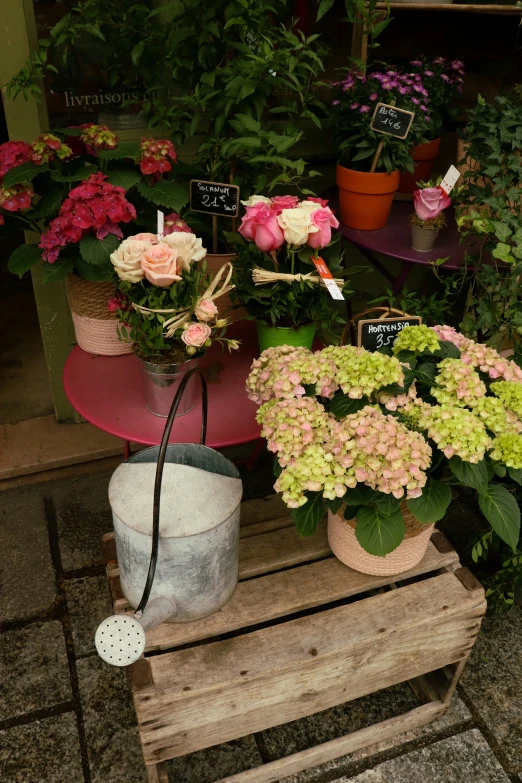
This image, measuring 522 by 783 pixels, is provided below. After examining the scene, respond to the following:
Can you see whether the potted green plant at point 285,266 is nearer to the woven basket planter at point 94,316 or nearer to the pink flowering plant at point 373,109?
the woven basket planter at point 94,316

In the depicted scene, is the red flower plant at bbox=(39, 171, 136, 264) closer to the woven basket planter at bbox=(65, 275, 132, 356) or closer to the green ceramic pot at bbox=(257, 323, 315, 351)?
the woven basket planter at bbox=(65, 275, 132, 356)

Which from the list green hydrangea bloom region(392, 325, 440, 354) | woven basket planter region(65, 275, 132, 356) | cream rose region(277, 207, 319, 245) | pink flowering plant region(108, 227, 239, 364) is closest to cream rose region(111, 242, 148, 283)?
pink flowering plant region(108, 227, 239, 364)

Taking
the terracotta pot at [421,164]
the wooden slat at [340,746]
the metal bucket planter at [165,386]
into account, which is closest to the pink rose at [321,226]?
the metal bucket planter at [165,386]

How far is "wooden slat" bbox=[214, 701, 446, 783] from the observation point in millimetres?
1572

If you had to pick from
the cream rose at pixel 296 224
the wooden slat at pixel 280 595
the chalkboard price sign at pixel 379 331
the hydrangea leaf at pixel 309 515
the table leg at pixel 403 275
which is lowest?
the wooden slat at pixel 280 595

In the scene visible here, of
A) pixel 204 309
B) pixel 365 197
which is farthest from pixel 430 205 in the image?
pixel 204 309

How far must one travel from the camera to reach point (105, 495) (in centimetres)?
253

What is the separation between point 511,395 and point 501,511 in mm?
248

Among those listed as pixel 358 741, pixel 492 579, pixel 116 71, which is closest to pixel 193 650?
pixel 358 741

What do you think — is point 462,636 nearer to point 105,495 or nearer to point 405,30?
point 105,495

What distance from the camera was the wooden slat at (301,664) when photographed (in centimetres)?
136

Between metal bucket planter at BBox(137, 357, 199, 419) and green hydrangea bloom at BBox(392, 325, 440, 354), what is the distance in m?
0.53

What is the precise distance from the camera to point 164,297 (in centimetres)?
151

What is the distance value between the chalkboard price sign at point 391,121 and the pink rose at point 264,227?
0.76 meters
